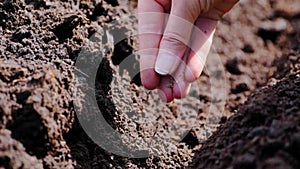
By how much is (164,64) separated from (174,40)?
10 centimetres

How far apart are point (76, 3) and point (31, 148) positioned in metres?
0.92

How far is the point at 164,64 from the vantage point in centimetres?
149

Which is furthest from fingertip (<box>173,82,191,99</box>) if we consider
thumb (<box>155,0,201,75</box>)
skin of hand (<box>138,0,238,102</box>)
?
thumb (<box>155,0,201,75</box>)

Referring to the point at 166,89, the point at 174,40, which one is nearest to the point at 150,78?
the point at 166,89

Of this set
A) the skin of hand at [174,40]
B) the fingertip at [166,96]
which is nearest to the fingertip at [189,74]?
the skin of hand at [174,40]

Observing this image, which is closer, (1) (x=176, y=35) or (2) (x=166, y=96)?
(1) (x=176, y=35)

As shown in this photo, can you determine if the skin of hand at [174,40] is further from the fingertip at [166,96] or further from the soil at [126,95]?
the soil at [126,95]

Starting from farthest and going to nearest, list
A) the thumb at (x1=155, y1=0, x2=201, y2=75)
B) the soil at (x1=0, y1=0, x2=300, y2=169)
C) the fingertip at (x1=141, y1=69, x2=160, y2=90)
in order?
1. the fingertip at (x1=141, y1=69, x2=160, y2=90)
2. the thumb at (x1=155, y1=0, x2=201, y2=75)
3. the soil at (x1=0, y1=0, x2=300, y2=169)

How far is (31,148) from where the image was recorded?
1.11 metres

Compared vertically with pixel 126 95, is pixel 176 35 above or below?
above

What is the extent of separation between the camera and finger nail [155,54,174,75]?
148 centimetres

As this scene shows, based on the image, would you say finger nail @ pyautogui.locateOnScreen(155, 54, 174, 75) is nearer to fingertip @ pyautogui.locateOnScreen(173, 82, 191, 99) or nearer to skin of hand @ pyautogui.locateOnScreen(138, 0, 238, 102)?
skin of hand @ pyautogui.locateOnScreen(138, 0, 238, 102)

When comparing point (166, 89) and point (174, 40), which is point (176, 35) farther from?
point (166, 89)

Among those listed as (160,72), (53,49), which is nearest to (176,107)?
(160,72)
